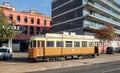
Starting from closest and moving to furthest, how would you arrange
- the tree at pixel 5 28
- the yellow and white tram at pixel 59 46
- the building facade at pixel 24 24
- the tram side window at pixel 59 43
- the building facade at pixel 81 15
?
the tree at pixel 5 28 → the yellow and white tram at pixel 59 46 → the tram side window at pixel 59 43 → the building facade at pixel 81 15 → the building facade at pixel 24 24

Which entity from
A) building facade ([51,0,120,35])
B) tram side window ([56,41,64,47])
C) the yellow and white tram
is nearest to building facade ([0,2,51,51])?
building facade ([51,0,120,35])

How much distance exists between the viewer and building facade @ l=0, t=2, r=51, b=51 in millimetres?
82750

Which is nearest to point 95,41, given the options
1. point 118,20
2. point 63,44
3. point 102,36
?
point 63,44

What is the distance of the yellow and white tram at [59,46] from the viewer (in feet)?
116

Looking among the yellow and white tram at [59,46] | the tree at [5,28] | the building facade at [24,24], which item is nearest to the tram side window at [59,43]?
the yellow and white tram at [59,46]

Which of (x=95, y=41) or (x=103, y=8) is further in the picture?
(x=103, y=8)

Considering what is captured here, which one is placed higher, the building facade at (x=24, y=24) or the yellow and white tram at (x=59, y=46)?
the building facade at (x=24, y=24)

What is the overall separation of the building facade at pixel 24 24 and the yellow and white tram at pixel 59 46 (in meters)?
39.8

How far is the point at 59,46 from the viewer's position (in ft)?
125

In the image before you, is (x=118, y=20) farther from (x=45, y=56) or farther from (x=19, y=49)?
(x=45, y=56)

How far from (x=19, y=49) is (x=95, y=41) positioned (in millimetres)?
40743

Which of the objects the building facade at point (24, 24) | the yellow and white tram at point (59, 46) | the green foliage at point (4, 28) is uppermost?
the building facade at point (24, 24)

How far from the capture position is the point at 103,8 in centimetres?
8594

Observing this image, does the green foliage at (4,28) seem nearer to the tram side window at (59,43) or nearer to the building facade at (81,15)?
the tram side window at (59,43)
